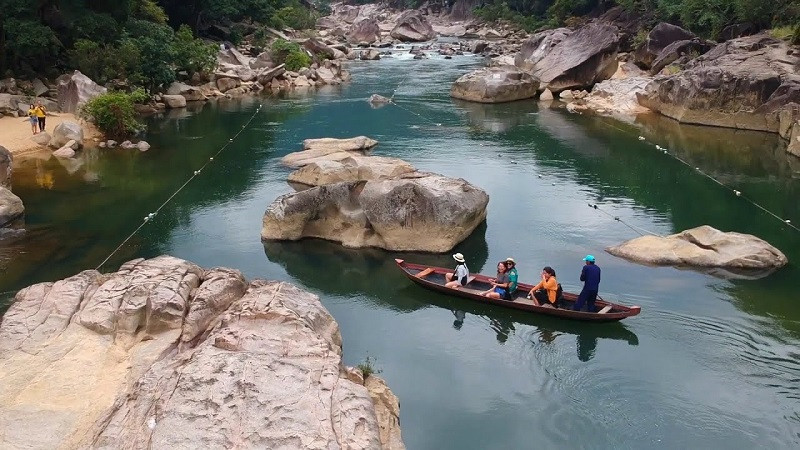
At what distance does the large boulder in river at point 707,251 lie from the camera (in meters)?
17.3

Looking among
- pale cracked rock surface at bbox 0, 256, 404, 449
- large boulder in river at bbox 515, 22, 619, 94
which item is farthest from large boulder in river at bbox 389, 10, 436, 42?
pale cracked rock surface at bbox 0, 256, 404, 449

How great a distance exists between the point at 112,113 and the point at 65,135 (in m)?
2.16

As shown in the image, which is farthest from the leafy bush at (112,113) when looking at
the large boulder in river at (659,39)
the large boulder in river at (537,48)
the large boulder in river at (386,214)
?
the large boulder in river at (659,39)

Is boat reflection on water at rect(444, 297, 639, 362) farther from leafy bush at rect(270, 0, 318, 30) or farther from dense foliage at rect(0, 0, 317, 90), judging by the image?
leafy bush at rect(270, 0, 318, 30)

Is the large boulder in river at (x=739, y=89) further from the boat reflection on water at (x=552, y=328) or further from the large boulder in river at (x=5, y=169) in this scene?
the large boulder in river at (x=5, y=169)

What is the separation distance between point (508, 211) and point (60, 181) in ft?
51.3

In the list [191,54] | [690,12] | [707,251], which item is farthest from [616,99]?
[191,54]

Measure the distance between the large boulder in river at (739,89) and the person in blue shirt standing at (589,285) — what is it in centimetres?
2113

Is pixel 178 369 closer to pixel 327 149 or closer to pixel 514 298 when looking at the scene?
pixel 514 298

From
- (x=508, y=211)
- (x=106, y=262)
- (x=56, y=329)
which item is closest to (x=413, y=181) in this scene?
(x=508, y=211)

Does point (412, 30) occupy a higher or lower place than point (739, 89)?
higher

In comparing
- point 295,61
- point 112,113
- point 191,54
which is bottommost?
point 112,113

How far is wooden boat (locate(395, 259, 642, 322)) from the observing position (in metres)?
14.5

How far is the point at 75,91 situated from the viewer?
1262 inches
